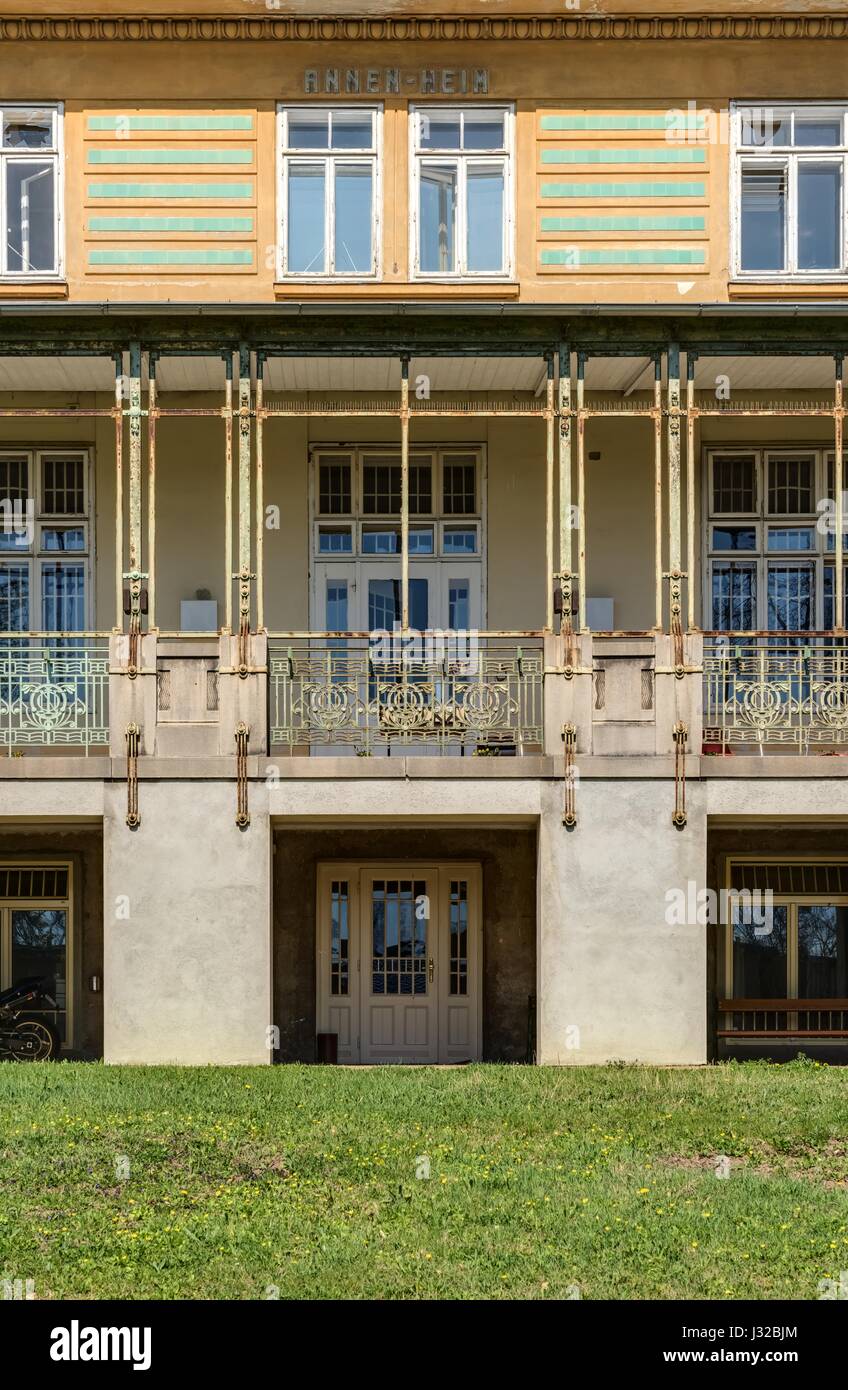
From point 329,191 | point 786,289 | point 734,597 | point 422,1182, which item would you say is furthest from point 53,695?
point 786,289

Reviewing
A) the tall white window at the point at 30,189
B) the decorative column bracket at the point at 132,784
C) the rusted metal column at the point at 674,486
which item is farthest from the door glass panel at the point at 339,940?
the tall white window at the point at 30,189

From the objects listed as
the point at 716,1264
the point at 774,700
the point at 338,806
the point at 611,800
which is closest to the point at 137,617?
the point at 338,806

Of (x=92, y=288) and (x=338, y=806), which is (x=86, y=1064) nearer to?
(x=338, y=806)

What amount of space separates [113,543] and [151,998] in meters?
5.20

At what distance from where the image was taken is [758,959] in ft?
54.4

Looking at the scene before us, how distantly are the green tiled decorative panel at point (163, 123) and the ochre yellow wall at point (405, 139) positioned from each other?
0.10 ft

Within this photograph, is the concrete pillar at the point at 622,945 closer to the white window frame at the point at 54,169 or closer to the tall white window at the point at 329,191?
the tall white window at the point at 329,191

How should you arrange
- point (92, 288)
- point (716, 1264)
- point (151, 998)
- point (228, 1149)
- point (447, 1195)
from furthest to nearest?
1. point (92, 288)
2. point (151, 998)
3. point (228, 1149)
4. point (447, 1195)
5. point (716, 1264)

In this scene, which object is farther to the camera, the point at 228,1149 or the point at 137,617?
the point at 137,617

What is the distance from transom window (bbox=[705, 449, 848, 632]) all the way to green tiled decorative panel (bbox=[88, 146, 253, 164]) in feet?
19.9

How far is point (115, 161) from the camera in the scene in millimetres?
15898

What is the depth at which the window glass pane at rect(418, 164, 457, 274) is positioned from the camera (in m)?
16.1

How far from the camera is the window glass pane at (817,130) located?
1605 centimetres

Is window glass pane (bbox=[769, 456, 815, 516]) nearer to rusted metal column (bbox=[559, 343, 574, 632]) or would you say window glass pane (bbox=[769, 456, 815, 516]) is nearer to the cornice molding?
rusted metal column (bbox=[559, 343, 574, 632])
